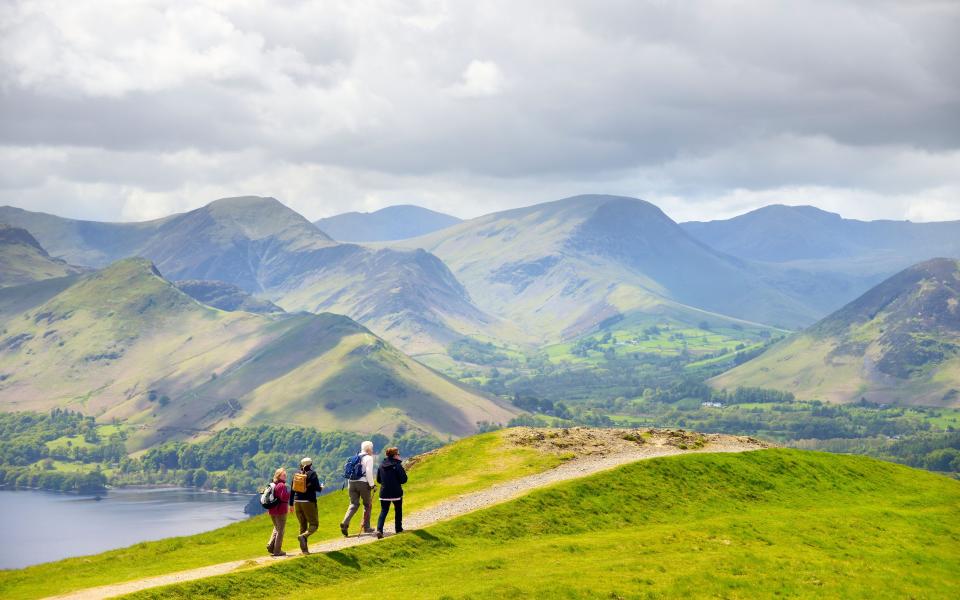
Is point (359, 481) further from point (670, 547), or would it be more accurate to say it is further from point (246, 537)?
point (670, 547)

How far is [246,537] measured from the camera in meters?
66.2

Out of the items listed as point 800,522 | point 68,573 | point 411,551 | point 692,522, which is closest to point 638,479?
point 692,522

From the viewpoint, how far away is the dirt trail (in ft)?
161

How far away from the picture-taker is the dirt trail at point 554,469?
49.1 m

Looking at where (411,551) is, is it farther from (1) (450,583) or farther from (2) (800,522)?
(2) (800,522)

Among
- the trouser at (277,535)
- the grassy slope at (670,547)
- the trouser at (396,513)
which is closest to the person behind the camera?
the grassy slope at (670,547)

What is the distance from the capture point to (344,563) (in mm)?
50531

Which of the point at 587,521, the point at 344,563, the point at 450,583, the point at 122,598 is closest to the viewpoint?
the point at 122,598

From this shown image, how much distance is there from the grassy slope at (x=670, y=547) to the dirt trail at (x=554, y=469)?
211cm

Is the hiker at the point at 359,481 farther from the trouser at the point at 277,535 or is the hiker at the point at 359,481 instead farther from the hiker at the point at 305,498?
the trouser at the point at 277,535

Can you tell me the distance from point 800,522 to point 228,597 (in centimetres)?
3876

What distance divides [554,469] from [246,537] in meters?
23.0

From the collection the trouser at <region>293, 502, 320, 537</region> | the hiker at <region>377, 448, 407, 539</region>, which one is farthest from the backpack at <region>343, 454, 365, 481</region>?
the trouser at <region>293, 502, 320, 537</region>

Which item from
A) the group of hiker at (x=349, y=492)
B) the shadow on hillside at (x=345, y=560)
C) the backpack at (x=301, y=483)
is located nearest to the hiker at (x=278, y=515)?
the group of hiker at (x=349, y=492)
